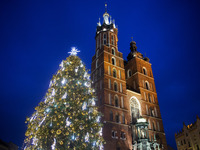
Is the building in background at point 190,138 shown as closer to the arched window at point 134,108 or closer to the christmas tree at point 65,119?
the arched window at point 134,108

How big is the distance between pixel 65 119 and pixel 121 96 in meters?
20.6

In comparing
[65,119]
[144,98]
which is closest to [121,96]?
[144,98]

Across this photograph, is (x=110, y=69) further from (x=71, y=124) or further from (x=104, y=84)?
(x=71, y=124)

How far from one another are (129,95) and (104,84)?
22.1 feet

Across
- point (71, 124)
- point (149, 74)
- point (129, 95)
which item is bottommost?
point (71, 124)

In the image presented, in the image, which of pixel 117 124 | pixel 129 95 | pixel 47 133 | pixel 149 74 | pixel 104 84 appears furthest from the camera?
pixel 149 74

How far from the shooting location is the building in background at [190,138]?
122 feet

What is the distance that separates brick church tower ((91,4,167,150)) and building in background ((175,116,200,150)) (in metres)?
11.0

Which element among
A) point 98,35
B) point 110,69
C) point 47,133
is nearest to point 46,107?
point 47,133

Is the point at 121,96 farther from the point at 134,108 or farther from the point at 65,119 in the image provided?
the point at 65,119

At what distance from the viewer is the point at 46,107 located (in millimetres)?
12430

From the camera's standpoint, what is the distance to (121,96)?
31438 millimetres

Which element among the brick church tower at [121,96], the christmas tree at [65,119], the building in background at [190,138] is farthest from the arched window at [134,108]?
the christmas tree at [65,119]

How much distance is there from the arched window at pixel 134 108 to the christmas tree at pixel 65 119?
2026 centimetres
